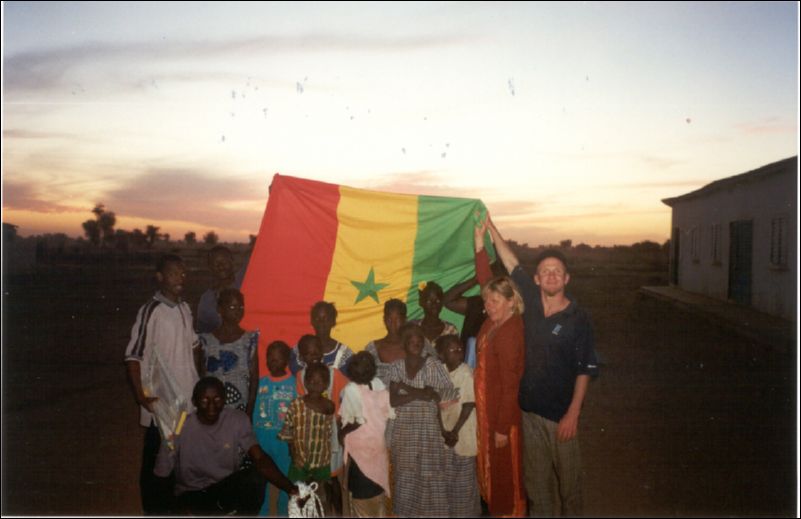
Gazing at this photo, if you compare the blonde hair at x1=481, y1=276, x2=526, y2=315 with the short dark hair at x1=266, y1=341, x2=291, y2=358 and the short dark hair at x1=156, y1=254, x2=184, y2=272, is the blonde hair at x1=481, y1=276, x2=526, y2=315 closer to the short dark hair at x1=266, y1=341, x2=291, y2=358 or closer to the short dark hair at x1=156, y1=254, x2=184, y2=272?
the short dark hair at x1=266, y1=341, x2=291, y2=358

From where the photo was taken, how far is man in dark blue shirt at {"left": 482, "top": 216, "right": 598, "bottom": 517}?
403 centimetres

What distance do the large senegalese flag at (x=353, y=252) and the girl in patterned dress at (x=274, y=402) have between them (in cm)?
85

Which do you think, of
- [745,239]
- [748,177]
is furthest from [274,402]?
[745,239]

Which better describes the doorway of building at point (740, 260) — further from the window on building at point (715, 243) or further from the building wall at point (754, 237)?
the window on building at point (715, 243)

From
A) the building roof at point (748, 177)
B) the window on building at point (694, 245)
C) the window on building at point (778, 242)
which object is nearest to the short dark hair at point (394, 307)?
the building roof at point (748, 177)

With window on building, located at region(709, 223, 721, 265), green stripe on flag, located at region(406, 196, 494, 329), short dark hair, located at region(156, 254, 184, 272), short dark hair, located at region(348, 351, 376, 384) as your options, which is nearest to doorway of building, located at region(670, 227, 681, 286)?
window on building, located at region(709, 223, 721, 265)

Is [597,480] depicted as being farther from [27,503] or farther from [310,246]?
[27,503]

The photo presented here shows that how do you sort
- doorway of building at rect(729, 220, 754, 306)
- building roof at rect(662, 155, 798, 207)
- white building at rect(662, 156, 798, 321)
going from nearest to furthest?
building roof at rect(662, 155, 798, 207) → white building at rect(662, 156, 798, 321) → doorway of building at rect(729, 220, 754, 306)

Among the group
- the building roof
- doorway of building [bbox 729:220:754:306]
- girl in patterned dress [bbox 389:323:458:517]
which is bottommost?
girl in patterned dress [bbox 389:323:458:517]

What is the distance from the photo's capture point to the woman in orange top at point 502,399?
4105 millimetres

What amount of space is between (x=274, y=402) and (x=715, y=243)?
19939mm

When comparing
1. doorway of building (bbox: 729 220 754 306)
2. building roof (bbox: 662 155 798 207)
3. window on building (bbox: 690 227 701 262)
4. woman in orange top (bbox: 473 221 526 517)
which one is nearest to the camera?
woman in orange top (bbox: 473 221 526 517)

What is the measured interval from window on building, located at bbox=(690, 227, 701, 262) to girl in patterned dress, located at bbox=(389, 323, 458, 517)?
21.2 meters

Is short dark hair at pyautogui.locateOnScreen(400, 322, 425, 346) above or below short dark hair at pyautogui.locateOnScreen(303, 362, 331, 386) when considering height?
above
